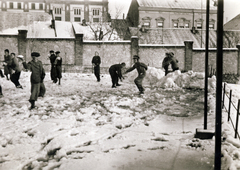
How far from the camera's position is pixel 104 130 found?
4.72m

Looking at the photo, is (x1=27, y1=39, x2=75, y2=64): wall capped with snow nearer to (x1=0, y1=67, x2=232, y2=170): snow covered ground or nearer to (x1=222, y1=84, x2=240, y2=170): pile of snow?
(x1=0, y1=67, x2=232, y2=170): snow covered ground

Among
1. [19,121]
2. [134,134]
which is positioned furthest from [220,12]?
[19,121]

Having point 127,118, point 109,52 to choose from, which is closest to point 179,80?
point 127,118

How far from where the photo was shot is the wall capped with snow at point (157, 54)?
15344 millimetres

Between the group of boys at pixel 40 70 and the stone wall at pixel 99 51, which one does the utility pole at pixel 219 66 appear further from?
the stone wall at pixel 99 51

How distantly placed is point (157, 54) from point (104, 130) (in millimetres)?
11785

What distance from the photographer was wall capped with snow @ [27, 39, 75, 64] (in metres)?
15.1

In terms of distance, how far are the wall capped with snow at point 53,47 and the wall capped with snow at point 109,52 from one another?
831 millimetres

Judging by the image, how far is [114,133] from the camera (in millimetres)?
4598

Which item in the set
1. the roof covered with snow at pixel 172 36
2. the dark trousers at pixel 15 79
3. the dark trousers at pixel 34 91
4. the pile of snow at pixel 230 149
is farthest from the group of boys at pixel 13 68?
the roof covered with snow at pixel 172 36

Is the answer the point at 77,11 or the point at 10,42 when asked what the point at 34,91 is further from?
the point at 77,11

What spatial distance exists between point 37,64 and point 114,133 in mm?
2673

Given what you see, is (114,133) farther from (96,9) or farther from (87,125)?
(96,9)

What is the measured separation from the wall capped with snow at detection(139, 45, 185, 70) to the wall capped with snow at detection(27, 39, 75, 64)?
417 cm
